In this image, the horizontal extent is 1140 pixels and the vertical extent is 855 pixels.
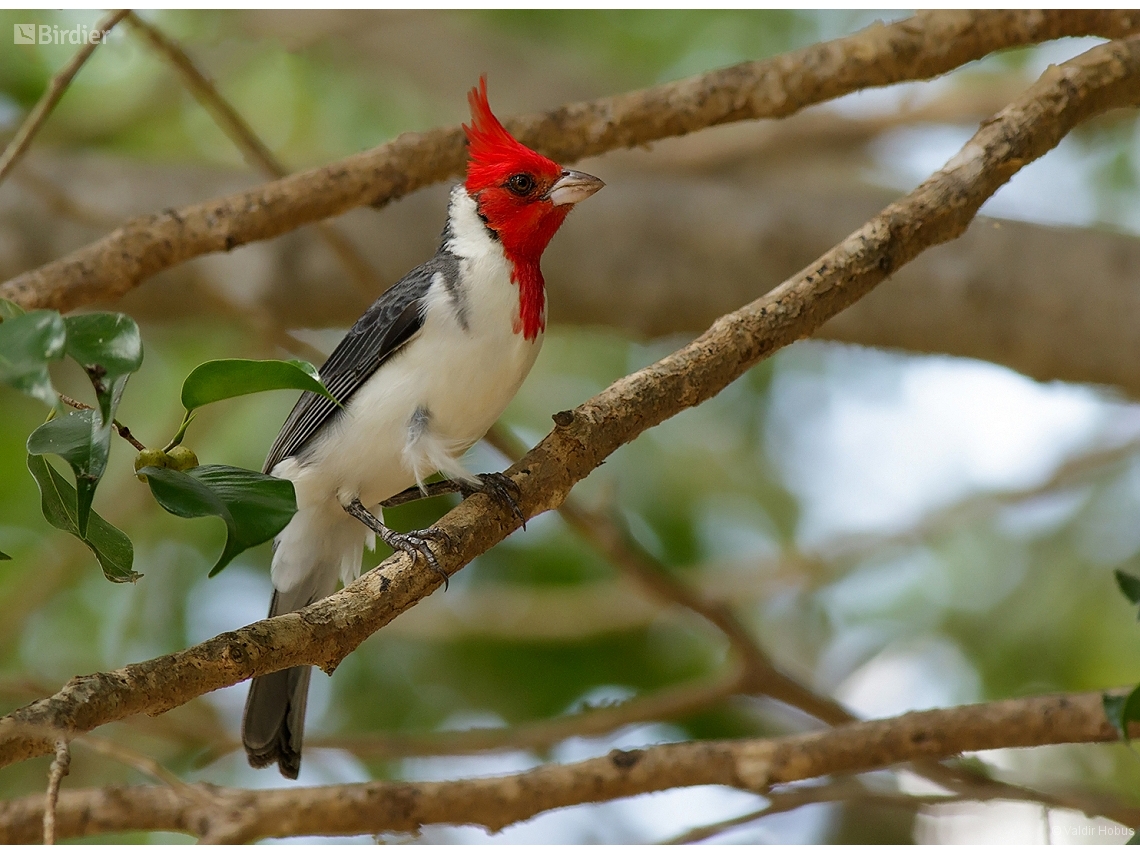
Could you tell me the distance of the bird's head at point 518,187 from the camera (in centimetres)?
328

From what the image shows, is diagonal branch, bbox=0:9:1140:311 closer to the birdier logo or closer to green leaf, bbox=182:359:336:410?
the birdier logo

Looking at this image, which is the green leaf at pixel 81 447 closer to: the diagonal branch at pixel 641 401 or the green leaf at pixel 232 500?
the green leaf at pixel 232 500

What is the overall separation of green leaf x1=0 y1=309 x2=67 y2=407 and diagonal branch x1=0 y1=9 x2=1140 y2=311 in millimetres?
1753

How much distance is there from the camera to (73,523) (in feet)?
5.91

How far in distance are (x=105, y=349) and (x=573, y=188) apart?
6.08ft

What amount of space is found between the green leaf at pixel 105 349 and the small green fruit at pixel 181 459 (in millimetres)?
216

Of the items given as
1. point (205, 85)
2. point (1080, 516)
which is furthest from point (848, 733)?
point (1080, 516)

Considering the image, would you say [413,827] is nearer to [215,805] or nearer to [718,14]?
[215,805]

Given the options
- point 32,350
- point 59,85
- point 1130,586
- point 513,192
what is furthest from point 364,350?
point 1130,586

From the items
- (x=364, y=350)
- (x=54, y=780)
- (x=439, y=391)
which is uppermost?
(x=364, y=350)

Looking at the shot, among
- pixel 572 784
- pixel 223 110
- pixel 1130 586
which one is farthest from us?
pixel 223 110

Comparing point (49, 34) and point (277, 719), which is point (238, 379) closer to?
point (277, 719)

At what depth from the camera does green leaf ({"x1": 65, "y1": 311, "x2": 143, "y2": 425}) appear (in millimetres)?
1613

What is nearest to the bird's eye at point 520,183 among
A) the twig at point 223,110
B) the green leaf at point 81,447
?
the twig at point 223,110
